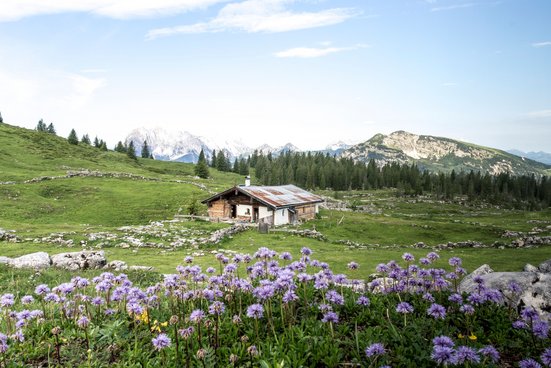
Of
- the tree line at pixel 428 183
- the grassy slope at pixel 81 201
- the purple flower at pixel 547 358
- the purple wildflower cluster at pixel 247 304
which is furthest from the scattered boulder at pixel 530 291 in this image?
the tree line at pixel 428 183

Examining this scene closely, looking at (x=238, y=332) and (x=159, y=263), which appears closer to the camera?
(x=238, y=332)

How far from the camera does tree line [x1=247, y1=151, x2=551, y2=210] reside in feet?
515

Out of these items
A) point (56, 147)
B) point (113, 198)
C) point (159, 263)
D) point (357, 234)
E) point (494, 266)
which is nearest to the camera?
point (159, 263)

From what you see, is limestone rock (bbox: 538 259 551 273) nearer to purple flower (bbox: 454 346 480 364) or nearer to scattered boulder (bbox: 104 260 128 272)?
purple flower (bbox: 454 346 480 364)

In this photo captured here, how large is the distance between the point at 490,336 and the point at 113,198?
66.1m

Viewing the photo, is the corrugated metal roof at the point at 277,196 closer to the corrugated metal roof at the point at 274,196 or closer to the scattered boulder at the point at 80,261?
the corrugated metal roof at the point at 274,196

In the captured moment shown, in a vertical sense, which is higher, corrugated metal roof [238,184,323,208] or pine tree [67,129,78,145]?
pine tree [67,129,78,145]

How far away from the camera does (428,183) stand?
586ft

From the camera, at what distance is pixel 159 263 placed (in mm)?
24828

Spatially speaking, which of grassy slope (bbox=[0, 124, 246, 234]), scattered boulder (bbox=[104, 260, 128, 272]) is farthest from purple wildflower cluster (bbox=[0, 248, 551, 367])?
grassy slope (bbox=[0, 124, 246, 234])

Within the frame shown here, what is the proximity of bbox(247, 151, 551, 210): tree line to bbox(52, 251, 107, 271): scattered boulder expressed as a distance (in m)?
152

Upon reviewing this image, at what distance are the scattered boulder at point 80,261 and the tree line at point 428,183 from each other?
152m

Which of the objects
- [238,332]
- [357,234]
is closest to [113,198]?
[357,234]

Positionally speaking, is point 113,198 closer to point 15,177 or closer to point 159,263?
point 15,177
